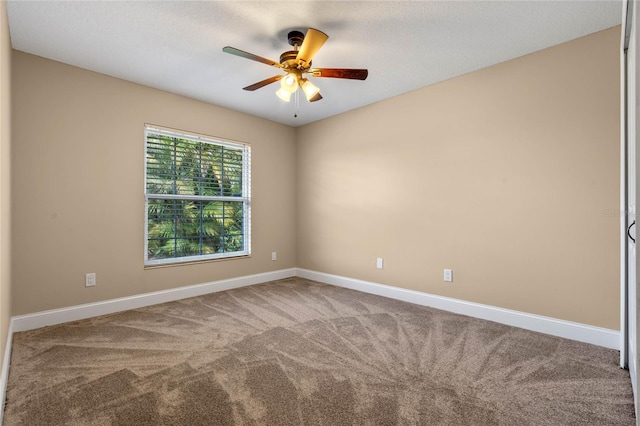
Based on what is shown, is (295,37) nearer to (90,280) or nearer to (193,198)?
(193,198)

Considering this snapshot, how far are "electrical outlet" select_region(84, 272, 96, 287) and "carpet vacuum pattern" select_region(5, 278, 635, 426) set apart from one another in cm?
35

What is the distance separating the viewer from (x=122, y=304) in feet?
10.7

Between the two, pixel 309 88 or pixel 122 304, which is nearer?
pixel 309 88

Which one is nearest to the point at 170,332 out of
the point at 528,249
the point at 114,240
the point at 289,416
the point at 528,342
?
the point at 114,240

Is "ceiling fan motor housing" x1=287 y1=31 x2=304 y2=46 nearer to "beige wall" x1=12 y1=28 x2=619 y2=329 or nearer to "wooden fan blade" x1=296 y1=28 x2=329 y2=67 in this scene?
"wooden fan blade" x1=296 y1=28 x2=329 y2=67

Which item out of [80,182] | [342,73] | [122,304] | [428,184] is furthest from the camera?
[428,184]

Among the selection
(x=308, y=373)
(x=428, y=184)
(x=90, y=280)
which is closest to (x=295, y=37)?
(x=428, y=184)

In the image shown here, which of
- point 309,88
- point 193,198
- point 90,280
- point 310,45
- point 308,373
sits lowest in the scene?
point 308,373

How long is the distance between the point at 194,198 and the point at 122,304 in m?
1.38

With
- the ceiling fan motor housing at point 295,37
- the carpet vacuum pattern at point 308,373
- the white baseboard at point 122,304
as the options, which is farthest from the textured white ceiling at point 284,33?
the carpet vacuum pattern at point 308,373

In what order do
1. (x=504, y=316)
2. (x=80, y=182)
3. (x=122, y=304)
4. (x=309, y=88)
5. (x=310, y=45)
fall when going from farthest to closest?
(x=122, y=304) < (x=80, y=182) < (x=504, y=316) < (x=309, y=88) < (x=310, y=45)

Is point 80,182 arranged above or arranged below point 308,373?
above

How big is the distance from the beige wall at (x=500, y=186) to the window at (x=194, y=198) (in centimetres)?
143

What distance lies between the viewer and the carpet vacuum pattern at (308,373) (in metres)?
1.63
